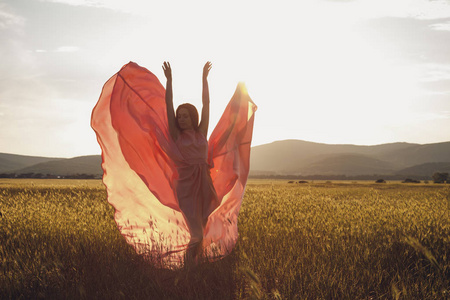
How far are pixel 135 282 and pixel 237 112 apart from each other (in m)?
2.79

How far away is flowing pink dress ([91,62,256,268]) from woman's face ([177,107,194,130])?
0.31 meters

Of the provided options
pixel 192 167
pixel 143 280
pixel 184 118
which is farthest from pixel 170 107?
pixel 143 280

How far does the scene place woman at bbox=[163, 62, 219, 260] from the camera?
4879 mm

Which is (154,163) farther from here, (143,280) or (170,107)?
(143,280)

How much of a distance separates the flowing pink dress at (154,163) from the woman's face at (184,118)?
0.31m

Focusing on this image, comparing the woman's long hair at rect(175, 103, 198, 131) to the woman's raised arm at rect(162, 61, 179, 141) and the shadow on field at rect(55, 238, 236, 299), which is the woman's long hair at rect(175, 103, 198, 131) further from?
the shadow on field at rect(55, 238, 236, 299)

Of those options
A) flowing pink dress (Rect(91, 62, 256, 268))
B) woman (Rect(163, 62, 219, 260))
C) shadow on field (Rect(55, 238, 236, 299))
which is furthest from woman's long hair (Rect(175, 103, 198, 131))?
shadow on field (Rect(55, 238, 236, 299))

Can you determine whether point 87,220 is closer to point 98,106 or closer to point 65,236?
A: point 65,236

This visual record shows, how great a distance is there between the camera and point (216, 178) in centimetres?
538

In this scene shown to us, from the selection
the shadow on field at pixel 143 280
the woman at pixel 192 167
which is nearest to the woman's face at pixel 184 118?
the woman at pixel 192 167

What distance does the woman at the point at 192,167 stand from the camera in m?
4.88

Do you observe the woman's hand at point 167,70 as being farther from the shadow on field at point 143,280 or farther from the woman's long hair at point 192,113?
the shadow on field at point 143,280

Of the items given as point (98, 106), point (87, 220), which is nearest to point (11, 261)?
point (87, 220)

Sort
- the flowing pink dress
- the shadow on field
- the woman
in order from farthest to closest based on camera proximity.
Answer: the flowing pink dress, the woman, the shadow on field
